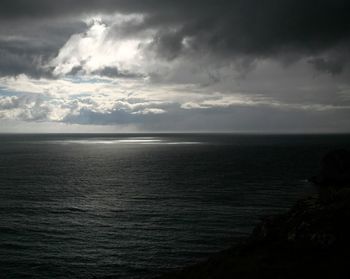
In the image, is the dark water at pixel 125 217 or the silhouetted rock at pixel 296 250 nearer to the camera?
the silhouetted rock at pixel 296 250

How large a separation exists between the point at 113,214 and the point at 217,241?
85.4 ft

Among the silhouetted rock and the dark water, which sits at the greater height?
the silhouetted rock

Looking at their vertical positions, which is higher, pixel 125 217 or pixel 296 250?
pixel 296 250

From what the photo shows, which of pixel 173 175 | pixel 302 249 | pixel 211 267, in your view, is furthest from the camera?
pixel 173 175

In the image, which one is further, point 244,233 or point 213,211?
point 213,211

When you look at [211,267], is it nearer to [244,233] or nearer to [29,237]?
[244,233]

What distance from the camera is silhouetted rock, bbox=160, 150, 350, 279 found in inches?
1243

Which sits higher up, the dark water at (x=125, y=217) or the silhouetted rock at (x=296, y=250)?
the silhouetted rock at (x=296, y=250)

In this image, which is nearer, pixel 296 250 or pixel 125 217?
pixel 296 250

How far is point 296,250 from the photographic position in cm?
3591

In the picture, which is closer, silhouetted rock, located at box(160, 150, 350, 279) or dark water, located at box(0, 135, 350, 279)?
silhouetted rock, located at box(160, 150, 350, 279)

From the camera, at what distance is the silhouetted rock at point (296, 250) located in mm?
31562

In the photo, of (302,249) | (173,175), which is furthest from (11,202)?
(302,249)

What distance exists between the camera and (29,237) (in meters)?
57.8
